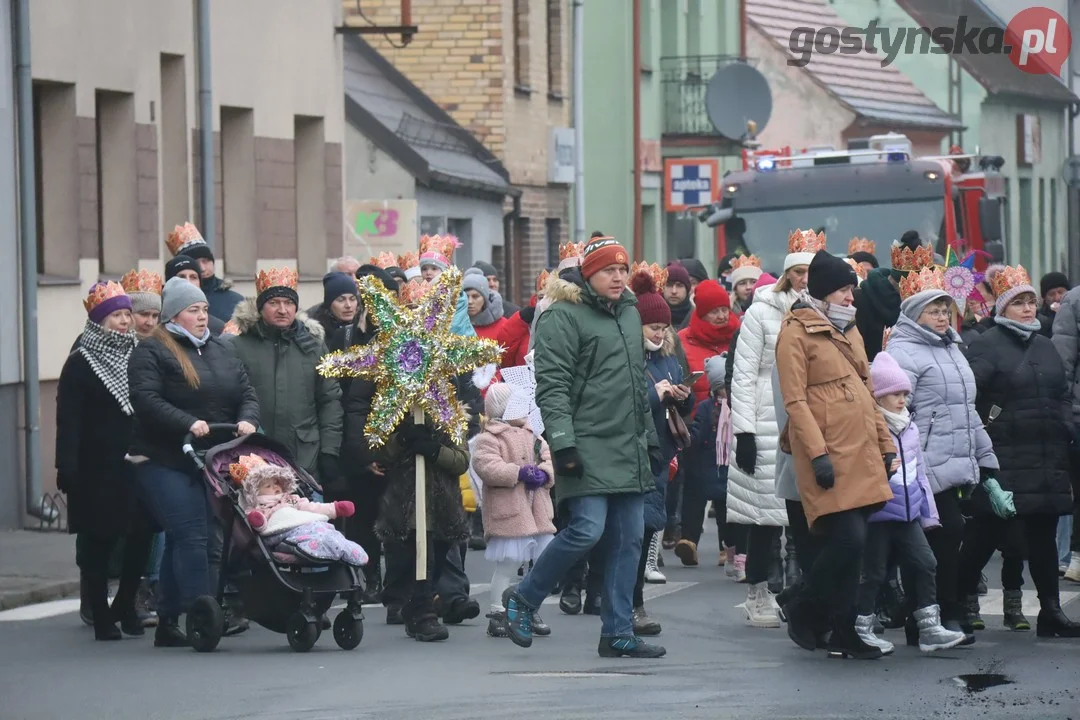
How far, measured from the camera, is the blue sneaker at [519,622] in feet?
35.8

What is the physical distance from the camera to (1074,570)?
569 inches

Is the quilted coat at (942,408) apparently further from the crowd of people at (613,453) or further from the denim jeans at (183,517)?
the denim jeans at (183,517)

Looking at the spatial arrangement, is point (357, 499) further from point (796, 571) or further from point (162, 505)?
point (796, 571)

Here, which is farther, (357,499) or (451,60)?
(451,60)

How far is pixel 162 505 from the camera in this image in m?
11.4

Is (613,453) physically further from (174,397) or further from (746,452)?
(174,397)

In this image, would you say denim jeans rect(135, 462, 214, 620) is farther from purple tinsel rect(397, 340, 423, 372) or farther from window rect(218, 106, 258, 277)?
window rect(218, 106, 258, 277)

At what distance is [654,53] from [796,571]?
2727 cm

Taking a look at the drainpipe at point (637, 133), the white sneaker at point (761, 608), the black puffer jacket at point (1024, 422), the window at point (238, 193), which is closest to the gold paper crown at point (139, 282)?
the white sneaker at point (761, 608)

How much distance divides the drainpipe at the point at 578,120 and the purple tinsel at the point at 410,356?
20.6 meters

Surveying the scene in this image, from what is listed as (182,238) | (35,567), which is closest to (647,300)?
(182,238)

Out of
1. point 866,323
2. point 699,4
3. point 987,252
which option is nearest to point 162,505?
point 866,323

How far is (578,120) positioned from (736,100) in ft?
14.2

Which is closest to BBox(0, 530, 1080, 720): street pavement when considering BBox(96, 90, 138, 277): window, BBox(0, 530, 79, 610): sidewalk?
BBox(0, 530, 79, 610): sidewalk
